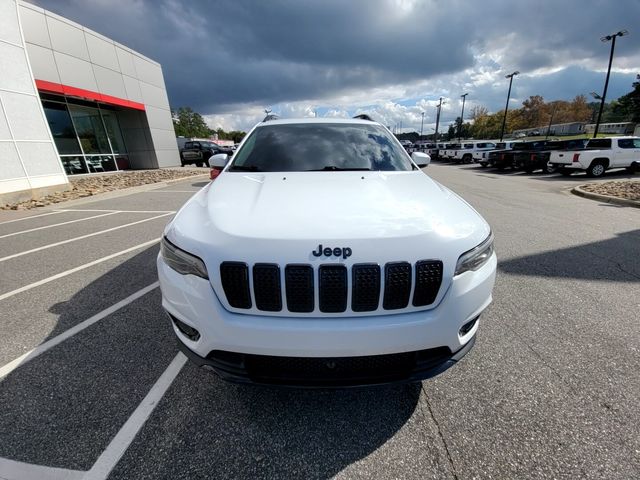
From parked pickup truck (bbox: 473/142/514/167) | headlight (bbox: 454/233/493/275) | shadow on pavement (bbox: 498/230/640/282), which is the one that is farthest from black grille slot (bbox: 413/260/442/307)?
parked pickup truck (bbox: 473/142/514/167)

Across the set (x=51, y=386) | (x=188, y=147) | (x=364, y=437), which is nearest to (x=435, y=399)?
(x=364, y=437)

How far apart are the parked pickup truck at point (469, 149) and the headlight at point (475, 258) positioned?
1138 inches

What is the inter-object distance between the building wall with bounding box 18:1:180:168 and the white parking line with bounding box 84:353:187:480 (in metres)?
17.6

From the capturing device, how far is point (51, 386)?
2.20 meters

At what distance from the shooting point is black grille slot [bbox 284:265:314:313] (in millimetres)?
1556

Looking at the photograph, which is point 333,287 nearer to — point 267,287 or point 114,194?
point 267,287

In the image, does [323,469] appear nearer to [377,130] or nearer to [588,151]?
[377,130]

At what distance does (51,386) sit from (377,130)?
366cm

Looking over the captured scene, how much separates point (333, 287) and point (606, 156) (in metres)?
19.1

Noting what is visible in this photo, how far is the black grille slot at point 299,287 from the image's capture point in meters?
1.56

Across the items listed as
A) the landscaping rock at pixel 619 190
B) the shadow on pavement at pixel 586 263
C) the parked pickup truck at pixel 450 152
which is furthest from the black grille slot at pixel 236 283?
the parked pickup truck at pixel 450 152

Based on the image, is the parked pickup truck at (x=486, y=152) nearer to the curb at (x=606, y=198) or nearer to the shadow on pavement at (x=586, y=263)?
the curb at (x=606, y=198)

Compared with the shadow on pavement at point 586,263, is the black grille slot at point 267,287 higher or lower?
higher

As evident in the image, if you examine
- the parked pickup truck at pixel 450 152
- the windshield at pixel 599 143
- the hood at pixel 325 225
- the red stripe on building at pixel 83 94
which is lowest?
the parked pickup truck at pixel 450 152
